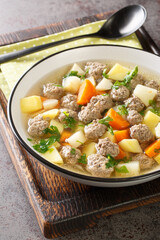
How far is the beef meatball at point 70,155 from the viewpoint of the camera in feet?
6.55

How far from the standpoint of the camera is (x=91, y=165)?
76.7 inches

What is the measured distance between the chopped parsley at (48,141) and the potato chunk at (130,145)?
0.42 metres

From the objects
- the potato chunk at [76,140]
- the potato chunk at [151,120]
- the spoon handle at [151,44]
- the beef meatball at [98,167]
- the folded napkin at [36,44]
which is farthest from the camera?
the spoon handle at [151,44]

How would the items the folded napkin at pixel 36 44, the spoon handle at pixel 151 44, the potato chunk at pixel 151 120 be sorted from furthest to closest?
the spoon handle at pixel 151 44, the folded napkin at pixel 36 44, the potato chunk at pixel 151 120

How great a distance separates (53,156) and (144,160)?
562 millimetres

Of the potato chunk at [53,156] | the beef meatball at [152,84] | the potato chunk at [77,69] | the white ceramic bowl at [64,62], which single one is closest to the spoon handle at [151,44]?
the white ceramic bowl at [64,62]

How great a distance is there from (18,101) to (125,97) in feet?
2.47

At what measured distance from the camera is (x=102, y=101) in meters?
2.31

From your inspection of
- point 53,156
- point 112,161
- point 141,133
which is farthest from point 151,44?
point 53,156

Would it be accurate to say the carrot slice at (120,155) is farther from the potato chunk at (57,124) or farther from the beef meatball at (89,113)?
the potato chunk at (57,124)

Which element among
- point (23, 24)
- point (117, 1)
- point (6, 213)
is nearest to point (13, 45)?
point (23, 24)

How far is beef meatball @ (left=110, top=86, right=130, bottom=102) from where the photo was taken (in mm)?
2357

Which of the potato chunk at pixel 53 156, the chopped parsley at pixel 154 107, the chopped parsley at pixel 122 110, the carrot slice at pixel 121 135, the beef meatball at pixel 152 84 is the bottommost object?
the potato chunk at pixel 53 156

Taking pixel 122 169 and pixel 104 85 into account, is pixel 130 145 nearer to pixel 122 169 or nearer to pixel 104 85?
pixel 122 169
